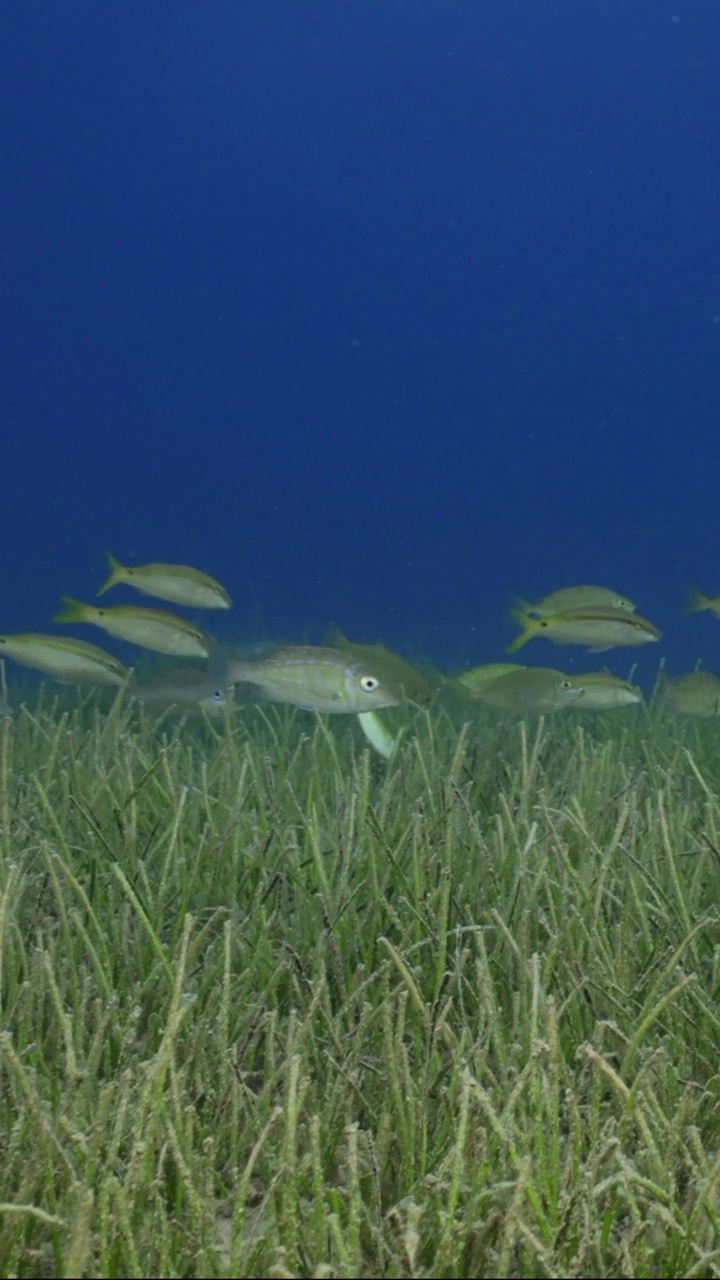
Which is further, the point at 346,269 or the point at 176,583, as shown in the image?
the point at 346,269

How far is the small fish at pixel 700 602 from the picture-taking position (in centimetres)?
768

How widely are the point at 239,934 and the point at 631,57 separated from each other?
107072mm

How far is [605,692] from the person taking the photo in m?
5.71

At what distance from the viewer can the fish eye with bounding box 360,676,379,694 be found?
4.29 meters

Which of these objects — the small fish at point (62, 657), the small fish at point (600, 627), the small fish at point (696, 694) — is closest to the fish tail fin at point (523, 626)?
the small fish at point (600, 627)

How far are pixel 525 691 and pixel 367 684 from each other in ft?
3.74

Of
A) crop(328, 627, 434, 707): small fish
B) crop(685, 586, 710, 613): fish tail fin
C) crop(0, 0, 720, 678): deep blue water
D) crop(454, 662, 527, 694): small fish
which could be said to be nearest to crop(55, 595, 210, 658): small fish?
crop(328, 627, 434, 707): small fish

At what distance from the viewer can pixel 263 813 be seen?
9.13 ft

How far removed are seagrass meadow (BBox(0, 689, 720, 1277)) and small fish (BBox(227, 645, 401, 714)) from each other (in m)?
1.11

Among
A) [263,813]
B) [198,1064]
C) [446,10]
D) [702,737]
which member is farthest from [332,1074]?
[446,10]

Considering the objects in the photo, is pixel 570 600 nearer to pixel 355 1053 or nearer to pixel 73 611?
pixel 73 611

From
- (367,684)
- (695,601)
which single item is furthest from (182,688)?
(695,601)

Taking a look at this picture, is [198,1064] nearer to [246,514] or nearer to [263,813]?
[263,813]

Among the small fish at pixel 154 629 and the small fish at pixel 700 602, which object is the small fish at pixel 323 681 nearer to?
the small fish at pixel 154 629
